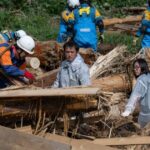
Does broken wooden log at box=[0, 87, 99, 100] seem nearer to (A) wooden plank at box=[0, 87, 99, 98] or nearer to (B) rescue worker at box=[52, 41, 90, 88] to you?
(A) wooden plank at box=[0, 87, 99, 98]

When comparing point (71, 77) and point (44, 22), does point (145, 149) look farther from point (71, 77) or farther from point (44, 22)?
point (44, 22)

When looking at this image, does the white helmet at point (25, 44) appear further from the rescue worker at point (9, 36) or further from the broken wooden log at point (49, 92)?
the broken wooden log at point (49, 92)

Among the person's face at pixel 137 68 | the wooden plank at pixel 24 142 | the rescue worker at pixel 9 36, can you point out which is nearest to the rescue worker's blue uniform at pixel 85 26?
the rescue worker at pixel 9 36

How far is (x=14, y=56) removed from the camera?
800 cm

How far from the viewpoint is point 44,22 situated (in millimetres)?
16484

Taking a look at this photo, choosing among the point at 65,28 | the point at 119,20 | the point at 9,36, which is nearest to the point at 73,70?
the point at 9,36

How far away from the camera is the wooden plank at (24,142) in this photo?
211 inches

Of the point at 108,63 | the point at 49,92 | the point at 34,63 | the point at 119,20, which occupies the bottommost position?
the point at 119,20

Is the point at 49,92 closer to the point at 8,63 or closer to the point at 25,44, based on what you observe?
the point at 8,63

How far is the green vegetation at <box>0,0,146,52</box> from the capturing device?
14.2 meters

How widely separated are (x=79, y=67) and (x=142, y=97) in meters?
0.97

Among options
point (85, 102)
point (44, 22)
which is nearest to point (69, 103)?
point (85, 102)

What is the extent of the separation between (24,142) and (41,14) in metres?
12.9

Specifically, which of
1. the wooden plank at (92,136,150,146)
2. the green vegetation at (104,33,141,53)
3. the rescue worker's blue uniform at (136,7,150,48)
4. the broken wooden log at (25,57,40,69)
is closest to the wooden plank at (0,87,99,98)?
the wooden plank at (92,136,150,146)
